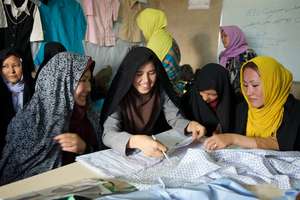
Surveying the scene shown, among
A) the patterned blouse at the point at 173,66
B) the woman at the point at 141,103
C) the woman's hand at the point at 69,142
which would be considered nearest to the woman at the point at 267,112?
the woman at the point at 141,103

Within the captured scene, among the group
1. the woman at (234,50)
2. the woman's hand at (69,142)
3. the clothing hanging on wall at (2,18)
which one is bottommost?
the woman's hand at (69,142)

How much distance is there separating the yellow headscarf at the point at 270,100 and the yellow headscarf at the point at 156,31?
125cm

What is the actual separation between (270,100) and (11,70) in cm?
149

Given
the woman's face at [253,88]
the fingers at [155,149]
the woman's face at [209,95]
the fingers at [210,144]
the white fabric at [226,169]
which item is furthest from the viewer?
the woman's face at [209,95]

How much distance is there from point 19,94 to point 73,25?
4.06ft

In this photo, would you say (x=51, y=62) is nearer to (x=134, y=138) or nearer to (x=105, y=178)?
(x=134, y=138)

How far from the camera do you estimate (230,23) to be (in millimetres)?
3488

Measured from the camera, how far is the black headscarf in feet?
5.12

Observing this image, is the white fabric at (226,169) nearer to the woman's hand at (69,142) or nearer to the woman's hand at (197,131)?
the woman's hand at (197,131)

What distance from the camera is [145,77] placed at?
158cm

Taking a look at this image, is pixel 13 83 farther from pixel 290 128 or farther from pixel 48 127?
pixel 290 128

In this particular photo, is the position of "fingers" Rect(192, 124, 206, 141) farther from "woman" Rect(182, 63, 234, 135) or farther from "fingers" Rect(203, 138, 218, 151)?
"woman" Rect(182, 63, 234, 135)

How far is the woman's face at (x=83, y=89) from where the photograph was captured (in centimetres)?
152

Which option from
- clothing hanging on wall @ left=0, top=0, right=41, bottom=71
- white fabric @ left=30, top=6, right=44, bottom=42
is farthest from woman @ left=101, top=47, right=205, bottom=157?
white fabric @ left=30, top=6, right=44, bottom=42
